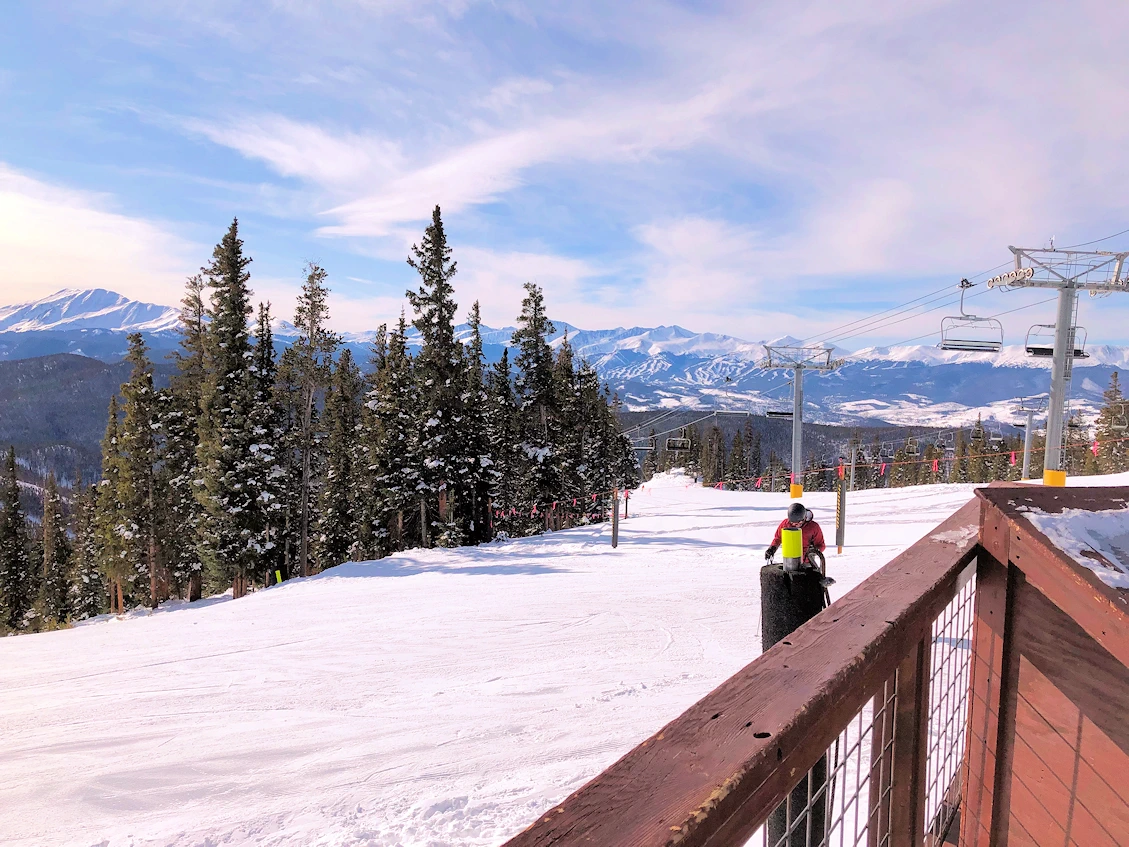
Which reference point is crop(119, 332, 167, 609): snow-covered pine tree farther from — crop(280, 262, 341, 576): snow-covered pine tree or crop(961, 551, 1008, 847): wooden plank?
crop(961, 551, 1008, 847): wooden plank

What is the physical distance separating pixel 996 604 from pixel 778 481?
10260cm

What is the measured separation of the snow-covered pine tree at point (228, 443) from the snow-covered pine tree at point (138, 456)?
3470 millimetres

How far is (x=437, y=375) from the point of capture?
91.8 ft

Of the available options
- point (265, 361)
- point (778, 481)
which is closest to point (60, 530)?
point (265, 361)

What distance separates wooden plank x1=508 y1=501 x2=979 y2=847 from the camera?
0.77 meters

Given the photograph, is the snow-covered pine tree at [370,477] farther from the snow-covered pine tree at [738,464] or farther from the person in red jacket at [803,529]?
the snow-covered pine tree at [738,464]

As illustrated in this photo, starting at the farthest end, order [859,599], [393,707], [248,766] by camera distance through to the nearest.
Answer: [393,707] < [248,766] < [859,599]

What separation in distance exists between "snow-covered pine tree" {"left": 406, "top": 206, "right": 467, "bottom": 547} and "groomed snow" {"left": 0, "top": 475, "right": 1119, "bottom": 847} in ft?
51.0

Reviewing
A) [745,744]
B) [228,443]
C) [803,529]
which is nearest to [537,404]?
[228,443]

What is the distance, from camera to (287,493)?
98.5 feet

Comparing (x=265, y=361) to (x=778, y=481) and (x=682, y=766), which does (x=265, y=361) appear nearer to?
(x=682, y=766)

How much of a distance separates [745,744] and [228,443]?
27291mm

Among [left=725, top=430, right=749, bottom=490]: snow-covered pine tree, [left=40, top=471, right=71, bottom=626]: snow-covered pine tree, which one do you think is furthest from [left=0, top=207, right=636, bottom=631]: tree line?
[left=725, top=430, right=749, bottom=490]: snow-covered pine tree

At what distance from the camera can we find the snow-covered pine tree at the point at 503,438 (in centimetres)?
3697
